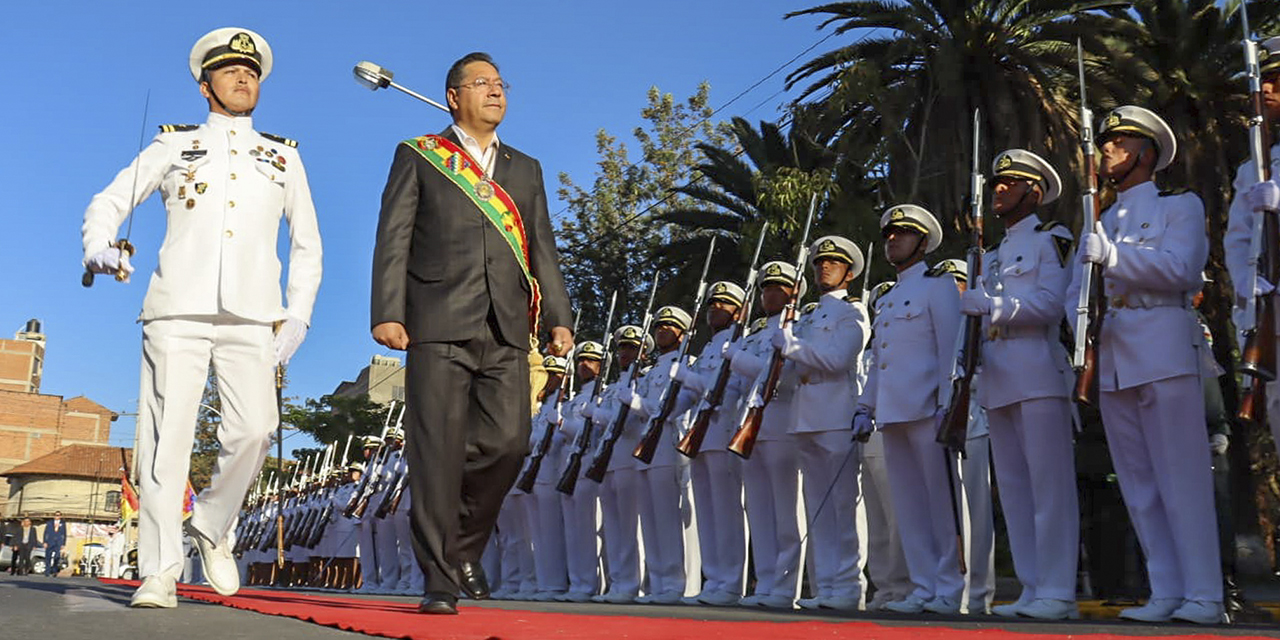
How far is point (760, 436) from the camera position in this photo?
9109 millimetres

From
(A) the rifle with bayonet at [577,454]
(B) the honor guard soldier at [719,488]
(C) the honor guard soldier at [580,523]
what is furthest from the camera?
(C) the honor guard soldier at [580,523]

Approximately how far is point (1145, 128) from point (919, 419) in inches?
77.7

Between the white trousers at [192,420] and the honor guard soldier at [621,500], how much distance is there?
215 inches

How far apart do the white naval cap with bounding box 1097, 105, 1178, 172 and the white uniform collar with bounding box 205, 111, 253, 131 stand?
151 inches

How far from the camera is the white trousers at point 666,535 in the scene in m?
10.6

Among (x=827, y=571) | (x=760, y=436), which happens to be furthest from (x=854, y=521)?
(x=760, y=436)

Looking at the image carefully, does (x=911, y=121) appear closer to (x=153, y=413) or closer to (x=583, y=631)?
(x=153, y=413)

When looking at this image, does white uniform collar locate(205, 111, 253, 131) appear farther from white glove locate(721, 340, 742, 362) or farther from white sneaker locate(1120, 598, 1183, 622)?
white sneaker locate(1120, 598, 1183, 622)

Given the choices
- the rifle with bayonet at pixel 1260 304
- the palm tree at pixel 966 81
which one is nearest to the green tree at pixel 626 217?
the palm tree at pixel 966 81

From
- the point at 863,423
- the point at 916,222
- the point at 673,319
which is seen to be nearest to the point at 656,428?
the point at 673,319

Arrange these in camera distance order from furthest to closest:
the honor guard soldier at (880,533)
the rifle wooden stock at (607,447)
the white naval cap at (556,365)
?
1. the white naval cap at (556,365)
2. the rifle wooden stock at (607,447)
3. the honor guard soldier at (880,533)

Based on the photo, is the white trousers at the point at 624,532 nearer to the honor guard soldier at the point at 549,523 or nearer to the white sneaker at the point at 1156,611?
the honor guard soldier at the point at 549,523

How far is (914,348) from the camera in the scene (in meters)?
7.53

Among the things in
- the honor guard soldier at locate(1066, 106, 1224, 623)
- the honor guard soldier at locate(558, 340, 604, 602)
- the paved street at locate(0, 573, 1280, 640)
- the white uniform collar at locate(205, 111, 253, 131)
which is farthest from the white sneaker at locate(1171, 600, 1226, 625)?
the honor guard soldier at locate(558, 340, 604, 602)
